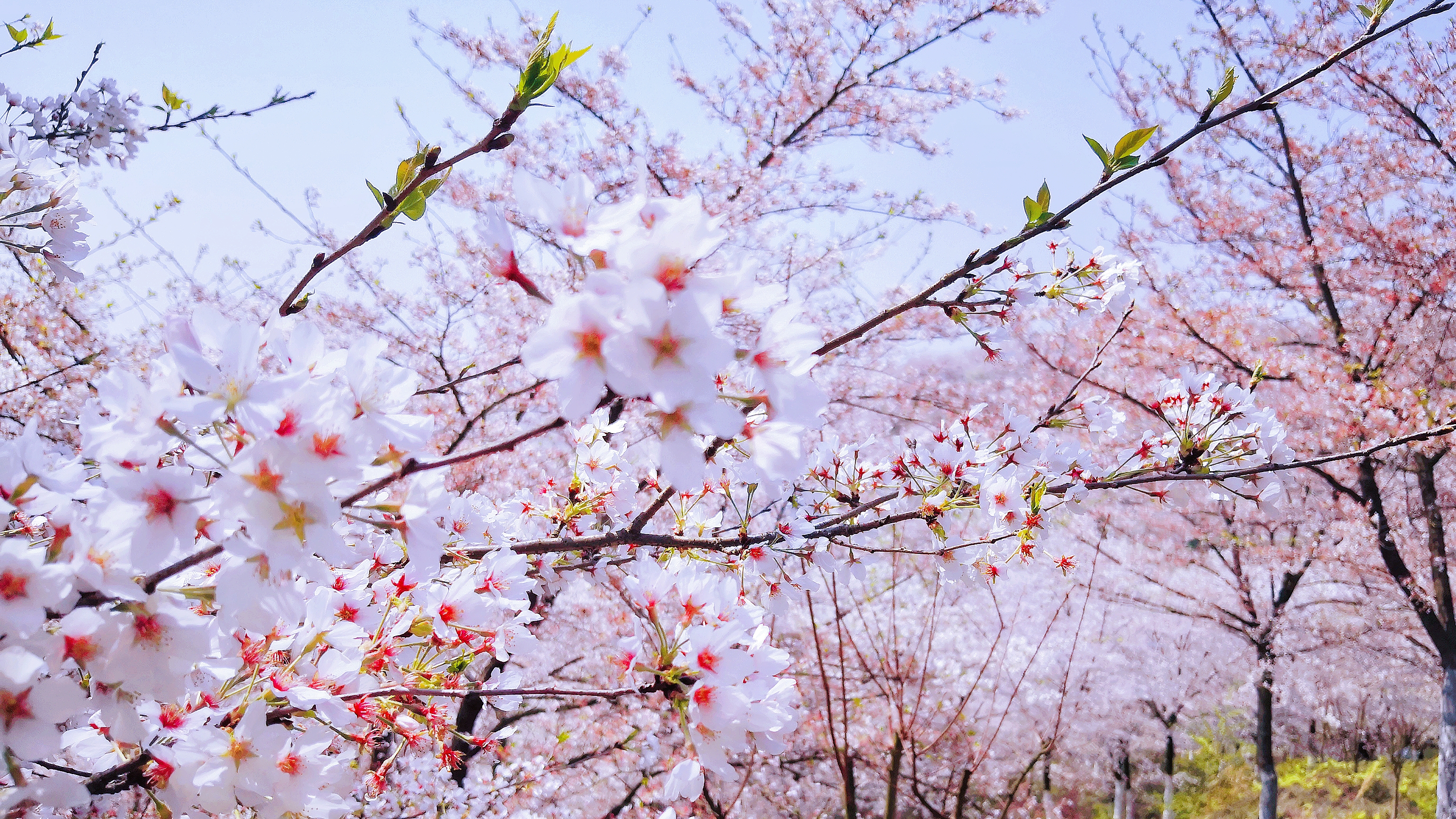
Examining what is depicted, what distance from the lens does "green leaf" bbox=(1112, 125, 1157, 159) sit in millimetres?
1060

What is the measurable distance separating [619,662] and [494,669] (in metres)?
1.42

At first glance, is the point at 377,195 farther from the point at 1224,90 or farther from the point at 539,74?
the point at 1224,90

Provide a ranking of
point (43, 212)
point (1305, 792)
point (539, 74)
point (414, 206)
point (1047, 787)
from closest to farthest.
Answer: point (539, 74) → point (414, 206) → point (43, 212) → point (1047, 787) → point (1305, 792)

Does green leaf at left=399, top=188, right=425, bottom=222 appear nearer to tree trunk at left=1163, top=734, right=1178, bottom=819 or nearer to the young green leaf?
the young green leaf

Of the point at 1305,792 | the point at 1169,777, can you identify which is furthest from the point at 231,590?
the point at 1305,792

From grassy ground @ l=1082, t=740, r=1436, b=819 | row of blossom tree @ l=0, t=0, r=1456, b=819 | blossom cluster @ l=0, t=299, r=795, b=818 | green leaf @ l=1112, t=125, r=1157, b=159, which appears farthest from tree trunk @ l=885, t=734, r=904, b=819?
grassy ground @ l=1082, t=740, r=1436, b=819

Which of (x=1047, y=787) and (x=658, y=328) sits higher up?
(x=658, y=328)

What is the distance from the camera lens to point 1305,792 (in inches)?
479

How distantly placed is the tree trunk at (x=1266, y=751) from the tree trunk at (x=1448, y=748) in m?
2.53

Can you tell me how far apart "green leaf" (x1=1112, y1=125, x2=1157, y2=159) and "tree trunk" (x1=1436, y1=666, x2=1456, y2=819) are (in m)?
6.80

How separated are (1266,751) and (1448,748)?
3133 millimetres

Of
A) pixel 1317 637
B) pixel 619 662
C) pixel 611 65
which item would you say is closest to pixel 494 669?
pixel 619 662

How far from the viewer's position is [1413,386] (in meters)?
5.57

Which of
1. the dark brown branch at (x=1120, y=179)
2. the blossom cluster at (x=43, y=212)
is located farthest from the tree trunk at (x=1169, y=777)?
the blossom cluster at (x=43, y=212)
